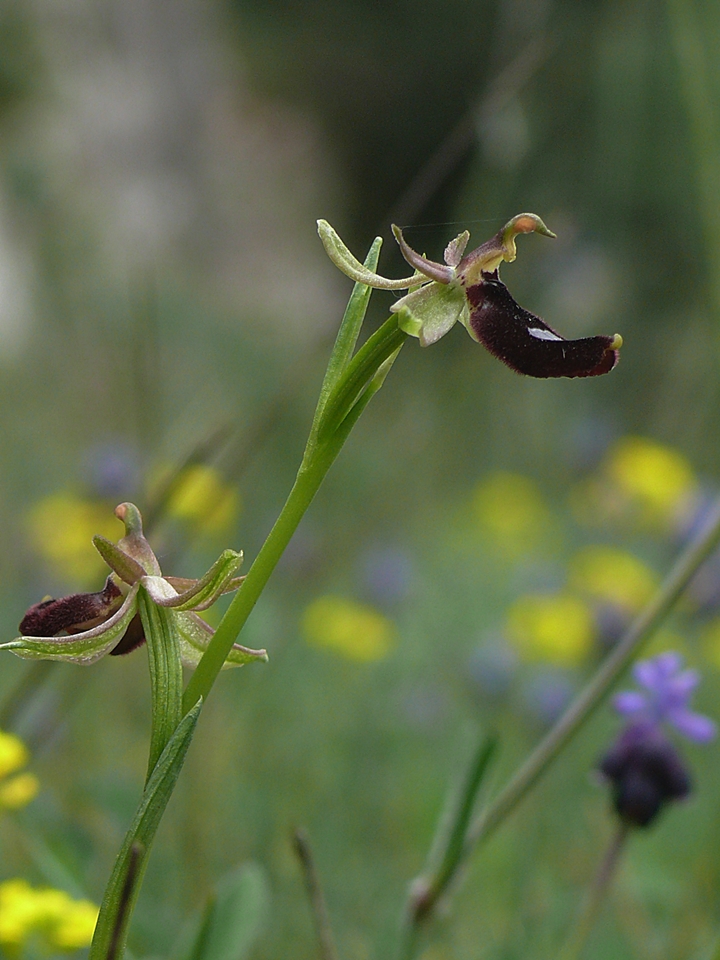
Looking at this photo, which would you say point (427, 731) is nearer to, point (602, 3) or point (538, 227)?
point (538, 227)

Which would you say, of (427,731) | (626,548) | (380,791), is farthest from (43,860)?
(626,548)

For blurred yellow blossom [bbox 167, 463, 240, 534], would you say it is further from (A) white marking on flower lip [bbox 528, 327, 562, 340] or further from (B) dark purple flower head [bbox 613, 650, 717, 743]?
(A) white marking on flower lip [bbox 528, 327, 562, 340]

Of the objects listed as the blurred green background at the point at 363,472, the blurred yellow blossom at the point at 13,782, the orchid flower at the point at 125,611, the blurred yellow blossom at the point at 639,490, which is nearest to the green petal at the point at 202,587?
the orchid flower at the point at 125,611

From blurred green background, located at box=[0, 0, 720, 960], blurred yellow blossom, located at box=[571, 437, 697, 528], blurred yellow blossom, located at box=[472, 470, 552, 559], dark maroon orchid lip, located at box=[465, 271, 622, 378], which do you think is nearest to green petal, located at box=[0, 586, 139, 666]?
dark maroon orchid lip, located at box=[465, 271, 622, 378]

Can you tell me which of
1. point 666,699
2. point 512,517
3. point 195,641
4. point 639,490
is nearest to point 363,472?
point 512,517

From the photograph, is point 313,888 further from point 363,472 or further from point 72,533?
point 363,472

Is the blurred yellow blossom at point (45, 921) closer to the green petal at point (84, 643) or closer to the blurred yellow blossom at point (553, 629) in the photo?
the green petal at point (84, 643)
